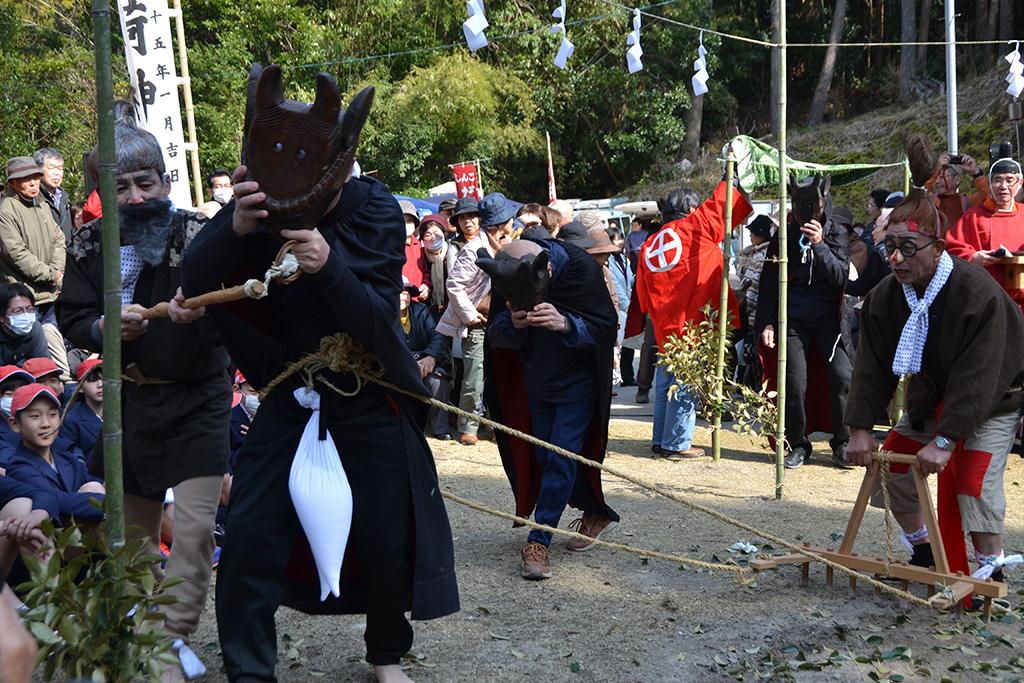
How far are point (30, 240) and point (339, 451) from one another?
623cm

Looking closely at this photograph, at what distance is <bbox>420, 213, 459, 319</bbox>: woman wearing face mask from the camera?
10.5m

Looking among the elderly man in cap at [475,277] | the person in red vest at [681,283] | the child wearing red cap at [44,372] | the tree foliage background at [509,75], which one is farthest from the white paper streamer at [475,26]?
the tree foliage background at [509,75]

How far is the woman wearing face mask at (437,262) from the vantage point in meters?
10.5

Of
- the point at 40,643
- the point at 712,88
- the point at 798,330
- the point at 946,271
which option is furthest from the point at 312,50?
the point at 40,643

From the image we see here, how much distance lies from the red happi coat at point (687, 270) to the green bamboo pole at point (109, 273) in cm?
613

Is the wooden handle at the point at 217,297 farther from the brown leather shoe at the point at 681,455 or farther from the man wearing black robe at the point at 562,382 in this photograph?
the brown leather shoe at the point at 681,455

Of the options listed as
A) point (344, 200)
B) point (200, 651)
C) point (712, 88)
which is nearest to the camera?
point (344, 200)

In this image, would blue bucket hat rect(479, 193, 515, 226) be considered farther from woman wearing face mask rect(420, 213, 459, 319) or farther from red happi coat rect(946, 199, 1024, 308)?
red happi coat rect(946, 199, 1024, 308)

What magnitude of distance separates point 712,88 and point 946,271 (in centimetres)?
2491

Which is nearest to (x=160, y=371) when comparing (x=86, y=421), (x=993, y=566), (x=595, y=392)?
(x=86, y=421)

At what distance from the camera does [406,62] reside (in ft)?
89.2

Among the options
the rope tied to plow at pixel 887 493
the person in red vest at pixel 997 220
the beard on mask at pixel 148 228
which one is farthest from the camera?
the person in red vest at pixel 997 220

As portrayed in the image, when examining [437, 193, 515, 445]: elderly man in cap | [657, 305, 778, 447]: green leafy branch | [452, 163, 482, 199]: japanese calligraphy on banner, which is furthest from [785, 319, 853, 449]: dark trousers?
[452, 163, 482, 199]: japanese calligraphy on banner

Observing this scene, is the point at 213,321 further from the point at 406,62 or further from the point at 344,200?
the point at 406,62
